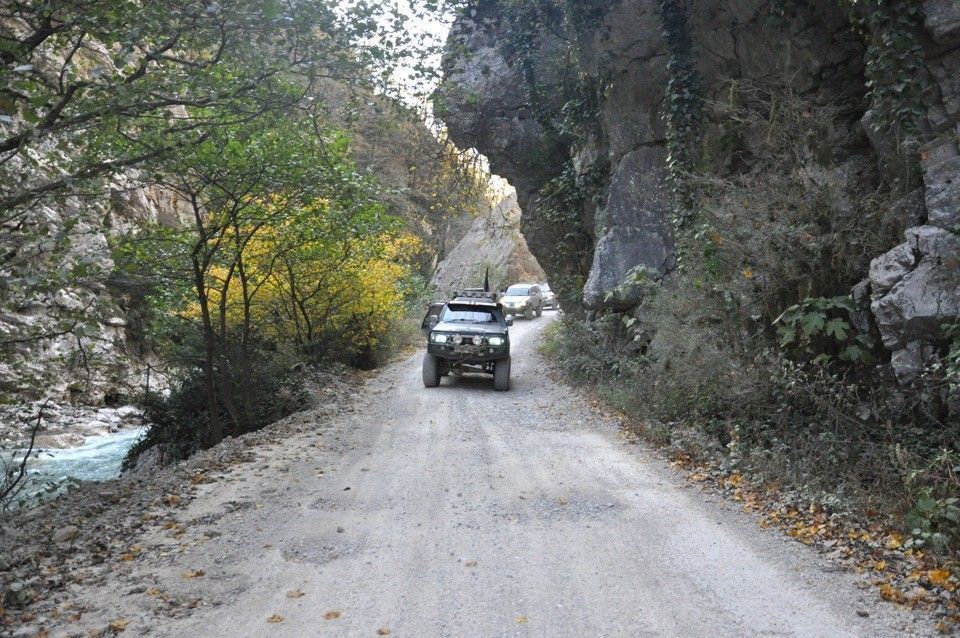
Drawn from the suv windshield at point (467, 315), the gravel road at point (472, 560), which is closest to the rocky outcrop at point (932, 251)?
the gravel road at point (472, 560)

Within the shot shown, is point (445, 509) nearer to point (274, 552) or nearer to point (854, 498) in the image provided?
point (274, 552)

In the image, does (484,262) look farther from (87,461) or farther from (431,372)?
(87,461)

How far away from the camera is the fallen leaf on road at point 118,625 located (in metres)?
4.34

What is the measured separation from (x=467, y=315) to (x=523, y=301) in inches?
800

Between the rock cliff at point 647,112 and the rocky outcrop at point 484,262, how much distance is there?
55.5 feet

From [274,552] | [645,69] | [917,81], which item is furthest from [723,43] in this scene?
[274,552]

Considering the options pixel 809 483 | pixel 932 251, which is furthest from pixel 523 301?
pixel 809 483

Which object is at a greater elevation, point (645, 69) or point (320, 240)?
point (645, 69)

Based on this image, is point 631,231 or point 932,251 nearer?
point 932,251

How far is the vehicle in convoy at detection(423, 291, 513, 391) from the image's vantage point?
52.2 ft

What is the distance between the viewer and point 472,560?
17.9 ft

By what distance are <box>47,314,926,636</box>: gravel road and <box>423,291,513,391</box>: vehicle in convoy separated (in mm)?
6510

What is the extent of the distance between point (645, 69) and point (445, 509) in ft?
39.4

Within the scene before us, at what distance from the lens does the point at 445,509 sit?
6.88m
